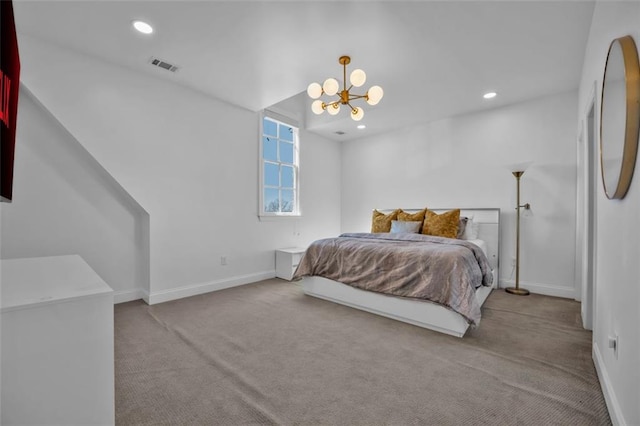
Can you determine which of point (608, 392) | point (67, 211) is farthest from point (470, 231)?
point (67, 211)

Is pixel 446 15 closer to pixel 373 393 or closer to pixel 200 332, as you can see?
pixel 373 393

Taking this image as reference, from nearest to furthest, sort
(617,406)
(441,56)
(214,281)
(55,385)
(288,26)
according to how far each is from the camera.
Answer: (55,385)
(617,406)
(288,26)
(441,56)
(214,281)

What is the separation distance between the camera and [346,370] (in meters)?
1.82

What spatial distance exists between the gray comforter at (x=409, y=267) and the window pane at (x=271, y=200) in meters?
1.37

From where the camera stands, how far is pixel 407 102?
382 cm

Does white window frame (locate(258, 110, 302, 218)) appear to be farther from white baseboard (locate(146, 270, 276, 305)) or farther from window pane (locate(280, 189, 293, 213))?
white baseboard (locate(146, 270, 276, 305))

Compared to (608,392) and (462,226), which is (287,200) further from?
(608,392)

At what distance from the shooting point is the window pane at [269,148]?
4395mm

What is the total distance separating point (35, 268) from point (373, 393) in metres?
1.88

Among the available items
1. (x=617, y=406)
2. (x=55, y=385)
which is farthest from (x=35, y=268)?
(x=617, y=406)

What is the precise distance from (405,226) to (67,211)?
391cm

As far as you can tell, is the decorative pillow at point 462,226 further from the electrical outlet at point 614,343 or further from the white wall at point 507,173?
the electrical outlet at point 614,343

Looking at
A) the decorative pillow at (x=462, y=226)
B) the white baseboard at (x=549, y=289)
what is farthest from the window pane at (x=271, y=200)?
the white baseboard at (x=549, y=289)

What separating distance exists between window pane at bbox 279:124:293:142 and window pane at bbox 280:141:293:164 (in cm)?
9
